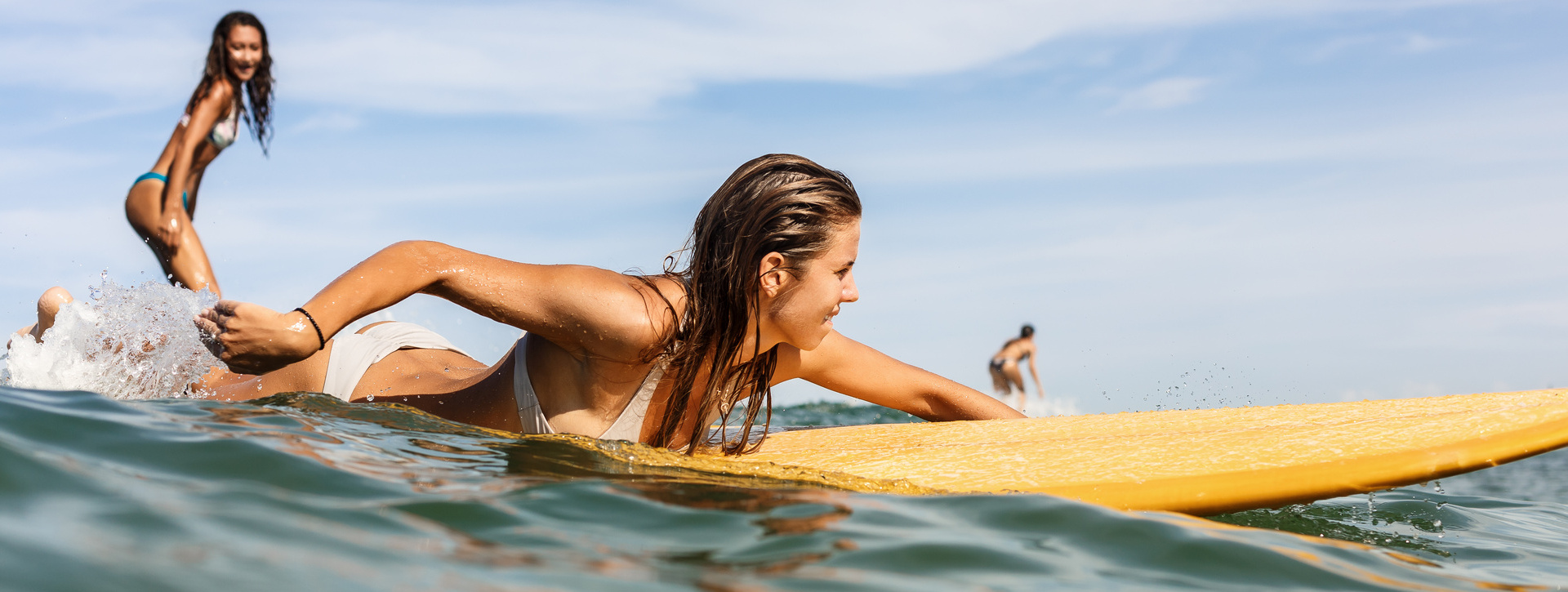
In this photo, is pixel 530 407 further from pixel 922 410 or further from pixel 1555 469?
pixel 1555 469

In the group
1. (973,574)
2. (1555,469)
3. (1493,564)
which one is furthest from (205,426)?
(1555,469)

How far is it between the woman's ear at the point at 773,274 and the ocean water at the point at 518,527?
554mm

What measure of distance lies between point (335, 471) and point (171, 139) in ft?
14.8

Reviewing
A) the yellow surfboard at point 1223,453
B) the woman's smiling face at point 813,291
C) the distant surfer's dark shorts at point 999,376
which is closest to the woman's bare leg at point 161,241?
the yellow surfboard at point 1223,453

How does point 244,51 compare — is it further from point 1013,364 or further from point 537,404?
point 1013,364

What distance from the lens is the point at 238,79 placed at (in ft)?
19.0

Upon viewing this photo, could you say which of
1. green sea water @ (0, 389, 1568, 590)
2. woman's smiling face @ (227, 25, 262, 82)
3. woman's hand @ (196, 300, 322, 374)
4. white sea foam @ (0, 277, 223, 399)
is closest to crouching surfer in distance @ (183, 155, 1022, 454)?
woman's hand @ (196, 300, 322, 374)

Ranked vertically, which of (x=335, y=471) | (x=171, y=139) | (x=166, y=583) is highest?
(x=171, y=139)

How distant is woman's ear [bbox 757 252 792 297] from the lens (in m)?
2.84

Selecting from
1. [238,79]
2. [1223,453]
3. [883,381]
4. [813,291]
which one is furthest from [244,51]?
[1223,453]

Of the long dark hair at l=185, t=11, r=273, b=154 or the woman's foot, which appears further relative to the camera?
the long dark hair at l=185, t=11, r=273, b=154

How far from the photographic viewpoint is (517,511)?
1.87m

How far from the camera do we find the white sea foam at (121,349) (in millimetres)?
3168

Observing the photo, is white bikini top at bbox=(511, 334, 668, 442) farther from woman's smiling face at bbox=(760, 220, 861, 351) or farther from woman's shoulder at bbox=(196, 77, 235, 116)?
woman's shoulder at bbox=(196, 77, 235, 116)
